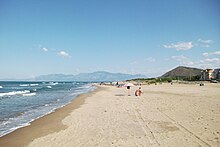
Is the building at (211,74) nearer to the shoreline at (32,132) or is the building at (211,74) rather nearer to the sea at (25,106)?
the sea at (25,106)

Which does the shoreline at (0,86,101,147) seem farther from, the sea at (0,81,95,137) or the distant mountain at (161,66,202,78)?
the distant mountain at (161,66,202,78)

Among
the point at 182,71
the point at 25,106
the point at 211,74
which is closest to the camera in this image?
the point at 25,106

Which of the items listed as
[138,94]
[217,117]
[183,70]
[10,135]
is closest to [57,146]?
[10,135]

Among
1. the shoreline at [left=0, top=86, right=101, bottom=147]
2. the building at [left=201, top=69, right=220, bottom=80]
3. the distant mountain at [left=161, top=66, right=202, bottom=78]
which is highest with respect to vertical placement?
the distant mountain at [left=161, top=66, right=202, bottom=78]

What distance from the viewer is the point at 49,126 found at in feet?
38.3

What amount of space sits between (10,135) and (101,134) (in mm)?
3911

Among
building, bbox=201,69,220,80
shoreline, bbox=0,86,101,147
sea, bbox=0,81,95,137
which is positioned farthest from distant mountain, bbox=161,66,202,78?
shoreline, bbox=0,86,101,147

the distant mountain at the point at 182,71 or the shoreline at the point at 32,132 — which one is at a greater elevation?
the distant mountain at the point at 182,71

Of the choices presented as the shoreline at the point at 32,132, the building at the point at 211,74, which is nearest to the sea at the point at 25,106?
the shoreline at the point at 32,132

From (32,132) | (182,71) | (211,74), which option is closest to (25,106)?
(32,132)

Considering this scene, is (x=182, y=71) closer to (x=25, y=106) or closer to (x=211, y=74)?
(x=211, y=74)

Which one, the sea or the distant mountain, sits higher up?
the distant mountain

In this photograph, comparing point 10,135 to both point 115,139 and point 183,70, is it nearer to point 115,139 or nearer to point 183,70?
point 115,139

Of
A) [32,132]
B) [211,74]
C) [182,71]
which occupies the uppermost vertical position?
[182,71]
